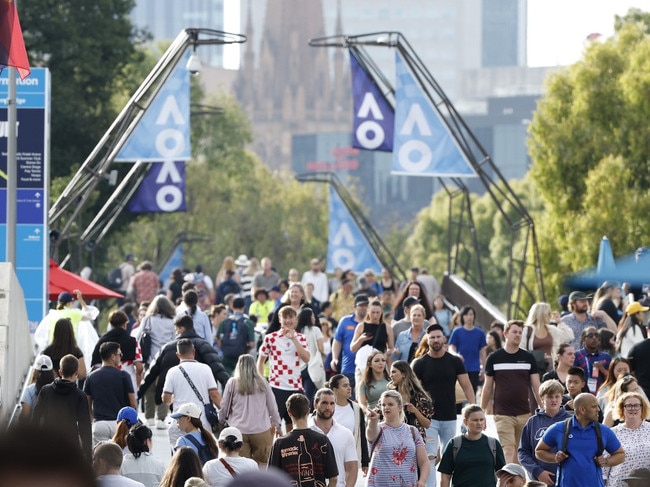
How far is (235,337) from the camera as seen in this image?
18109 mm

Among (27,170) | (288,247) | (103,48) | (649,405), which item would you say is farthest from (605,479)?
(288,247)

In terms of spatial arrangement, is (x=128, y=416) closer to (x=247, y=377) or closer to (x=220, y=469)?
(x=220, y=469)

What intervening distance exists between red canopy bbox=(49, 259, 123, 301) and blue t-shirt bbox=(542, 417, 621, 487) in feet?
42.1

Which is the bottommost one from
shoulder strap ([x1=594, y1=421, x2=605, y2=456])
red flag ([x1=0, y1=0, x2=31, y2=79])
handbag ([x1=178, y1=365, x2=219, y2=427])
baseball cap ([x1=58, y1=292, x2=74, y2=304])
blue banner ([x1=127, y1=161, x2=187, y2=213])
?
handbag ([x1=178, y1=365, x2=219, y2=427])

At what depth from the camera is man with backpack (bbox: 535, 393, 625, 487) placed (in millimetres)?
9398

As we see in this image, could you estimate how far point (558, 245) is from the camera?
43.5 m

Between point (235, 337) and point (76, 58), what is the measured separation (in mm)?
27715

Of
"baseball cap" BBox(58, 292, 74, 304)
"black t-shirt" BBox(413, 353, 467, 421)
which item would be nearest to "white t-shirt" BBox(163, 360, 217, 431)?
"black t-shirt" BBox(413, 353, 467, 421)

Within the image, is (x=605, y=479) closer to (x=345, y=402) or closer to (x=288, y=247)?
(x=345, y=402)

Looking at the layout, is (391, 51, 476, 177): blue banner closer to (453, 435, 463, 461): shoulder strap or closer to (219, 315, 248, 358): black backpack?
(219, 315, 248, 358): black backpack

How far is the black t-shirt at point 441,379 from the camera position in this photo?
1248 cm

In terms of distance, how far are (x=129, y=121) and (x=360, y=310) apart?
10873 millimetres

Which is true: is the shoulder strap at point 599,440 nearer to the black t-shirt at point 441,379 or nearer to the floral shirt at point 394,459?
the floral shirt at point 394,459

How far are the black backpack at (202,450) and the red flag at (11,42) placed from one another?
7.41 meters
